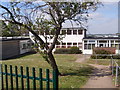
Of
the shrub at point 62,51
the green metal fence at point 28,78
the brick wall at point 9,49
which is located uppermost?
the green metal fence at point 28,78

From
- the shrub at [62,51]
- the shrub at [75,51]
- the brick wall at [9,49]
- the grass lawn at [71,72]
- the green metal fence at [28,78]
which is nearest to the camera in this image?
the green metal fence at [28,78]

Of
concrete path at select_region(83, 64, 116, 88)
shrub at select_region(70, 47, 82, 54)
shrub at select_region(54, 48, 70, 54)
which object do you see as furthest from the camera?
shrub at select_region(54, 48, 70, 54)

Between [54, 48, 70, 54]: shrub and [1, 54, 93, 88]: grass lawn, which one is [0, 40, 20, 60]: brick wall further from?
[1, 54, 93, 88]: grass lawn

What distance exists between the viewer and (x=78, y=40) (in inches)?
1155

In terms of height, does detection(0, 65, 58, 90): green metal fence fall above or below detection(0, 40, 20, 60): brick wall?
above

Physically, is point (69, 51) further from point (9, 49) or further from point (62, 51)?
point (9, 49)

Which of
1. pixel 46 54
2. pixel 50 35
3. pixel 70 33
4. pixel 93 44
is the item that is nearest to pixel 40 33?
pixel 50 35

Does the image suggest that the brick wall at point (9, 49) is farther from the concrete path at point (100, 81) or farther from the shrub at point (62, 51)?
the concrete path at point (100, 81)

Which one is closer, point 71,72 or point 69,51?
point 71,72

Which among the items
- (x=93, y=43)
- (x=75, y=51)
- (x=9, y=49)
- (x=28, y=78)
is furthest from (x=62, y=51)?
(x=28, y=78)

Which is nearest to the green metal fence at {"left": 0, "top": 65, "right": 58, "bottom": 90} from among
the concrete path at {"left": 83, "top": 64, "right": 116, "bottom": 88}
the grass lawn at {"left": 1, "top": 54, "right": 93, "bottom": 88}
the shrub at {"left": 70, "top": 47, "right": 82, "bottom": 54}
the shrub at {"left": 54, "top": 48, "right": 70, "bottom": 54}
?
the grass lawn at {"left": 1, "top": 54, "right": 93, "bottom": 88}

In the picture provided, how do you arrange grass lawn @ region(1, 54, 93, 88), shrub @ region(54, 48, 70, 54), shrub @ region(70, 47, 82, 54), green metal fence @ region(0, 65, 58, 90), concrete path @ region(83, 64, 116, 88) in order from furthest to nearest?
shrub @ region(54, 48, 70, 54) → shrub @ region(70, 47, 82, 54) → grass lawn @ region(1, 54, 93, 88) → concrete path @ region(83, 64, 116, 88) → green metal fence @ region(0, 65, 58, 90)

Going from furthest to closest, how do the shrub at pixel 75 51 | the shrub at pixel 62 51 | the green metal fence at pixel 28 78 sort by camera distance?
the shrub at pixel 62 51 → the shrub at pixel 75 51 → the green metal fence at pixel 28 78

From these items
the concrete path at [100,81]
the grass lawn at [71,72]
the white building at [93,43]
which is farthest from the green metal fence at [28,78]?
the white building at [93,43]
